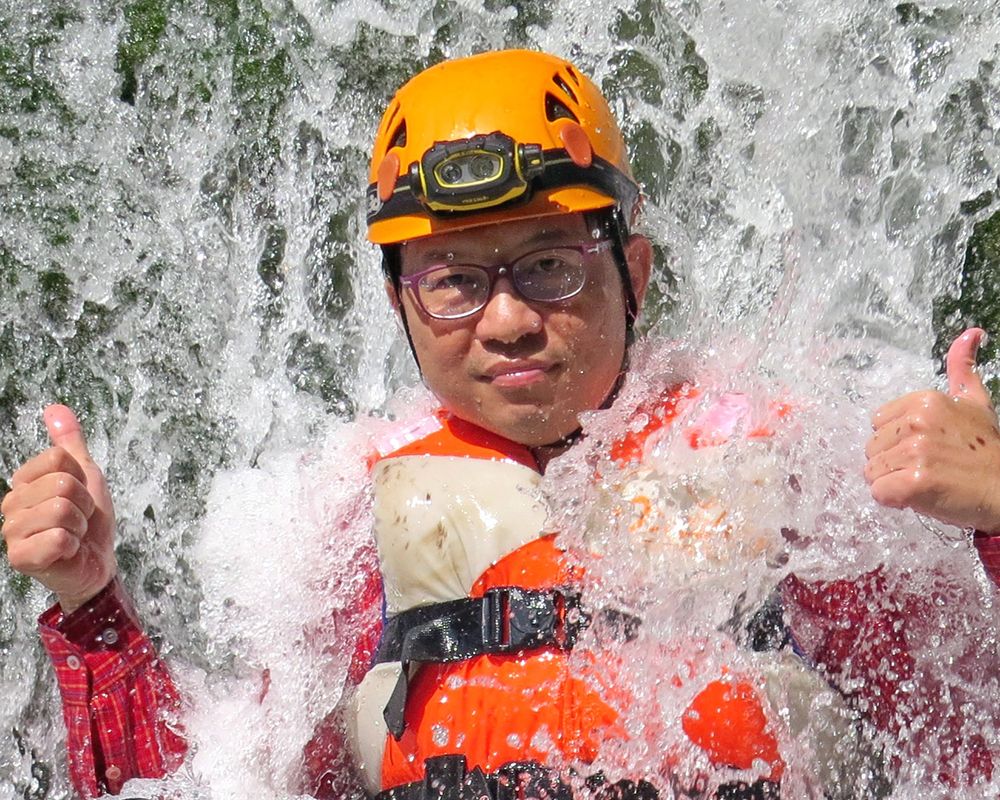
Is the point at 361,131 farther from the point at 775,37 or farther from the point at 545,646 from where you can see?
the point at 545,646

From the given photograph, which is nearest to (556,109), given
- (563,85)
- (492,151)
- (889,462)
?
(563,85)

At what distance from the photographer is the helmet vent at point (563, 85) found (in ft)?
10.5

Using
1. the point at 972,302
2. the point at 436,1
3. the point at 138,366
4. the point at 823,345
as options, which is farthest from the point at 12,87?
the point at 972,302

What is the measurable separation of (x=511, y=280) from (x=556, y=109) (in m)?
0.48

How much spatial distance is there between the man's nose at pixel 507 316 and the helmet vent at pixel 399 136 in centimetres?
51

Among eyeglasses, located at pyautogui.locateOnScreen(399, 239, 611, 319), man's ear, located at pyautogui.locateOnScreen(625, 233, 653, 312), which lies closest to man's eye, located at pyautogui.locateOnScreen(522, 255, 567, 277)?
eyeglasses, located at pyautogui.locateOnScreen(399, 239, 611, 319)

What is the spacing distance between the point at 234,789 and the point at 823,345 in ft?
6.50

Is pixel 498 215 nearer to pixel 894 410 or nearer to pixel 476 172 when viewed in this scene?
pixel 476 172

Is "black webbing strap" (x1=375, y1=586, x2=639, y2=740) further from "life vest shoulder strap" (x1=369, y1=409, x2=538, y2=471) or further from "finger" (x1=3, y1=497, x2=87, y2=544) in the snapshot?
"finger" (x1=3, y1=497, x2=87, y2=544)

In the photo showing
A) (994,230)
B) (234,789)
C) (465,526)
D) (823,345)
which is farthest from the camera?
(994,230)

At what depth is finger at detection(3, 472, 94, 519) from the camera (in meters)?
2.95

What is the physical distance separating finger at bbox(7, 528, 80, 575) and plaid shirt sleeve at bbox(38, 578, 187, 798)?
0.92ft

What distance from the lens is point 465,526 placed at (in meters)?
2.98

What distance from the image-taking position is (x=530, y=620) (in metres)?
2.81
